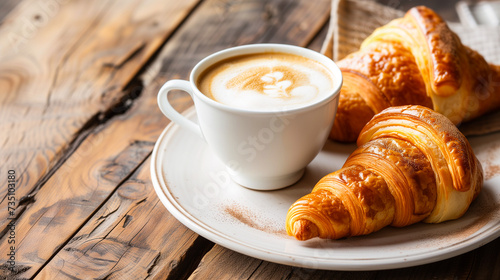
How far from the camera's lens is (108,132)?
1.73 meters

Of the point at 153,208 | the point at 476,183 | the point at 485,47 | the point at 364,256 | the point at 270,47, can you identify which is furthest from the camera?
the point at 485,47

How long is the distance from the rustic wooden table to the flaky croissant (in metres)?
0.11

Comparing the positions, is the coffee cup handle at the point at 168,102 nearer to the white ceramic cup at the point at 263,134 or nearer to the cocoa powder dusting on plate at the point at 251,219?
the white ceramic cup at the point at 263,134

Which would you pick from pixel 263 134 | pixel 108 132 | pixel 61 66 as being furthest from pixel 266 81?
pixel 61 66

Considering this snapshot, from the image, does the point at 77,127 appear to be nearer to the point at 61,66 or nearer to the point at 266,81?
the point at 61,66

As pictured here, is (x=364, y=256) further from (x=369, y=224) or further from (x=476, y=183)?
(x=476, y=183)

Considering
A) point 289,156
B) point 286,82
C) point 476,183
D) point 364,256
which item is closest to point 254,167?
point 289,156

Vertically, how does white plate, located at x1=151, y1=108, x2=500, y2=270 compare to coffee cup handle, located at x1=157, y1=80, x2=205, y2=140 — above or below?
below

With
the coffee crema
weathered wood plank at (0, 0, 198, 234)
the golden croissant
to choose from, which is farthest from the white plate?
weathered wood plank at (0, 0, 198, 234)

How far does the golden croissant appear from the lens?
1526 millimetres

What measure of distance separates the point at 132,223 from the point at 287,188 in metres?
0.42

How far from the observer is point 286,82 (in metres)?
1.37

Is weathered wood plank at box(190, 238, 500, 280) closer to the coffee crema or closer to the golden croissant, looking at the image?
the coffee crema

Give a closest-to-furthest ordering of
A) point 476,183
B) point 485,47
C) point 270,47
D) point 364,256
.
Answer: point 364,256 → point 476,183 → point 270,47 → point 485,47
